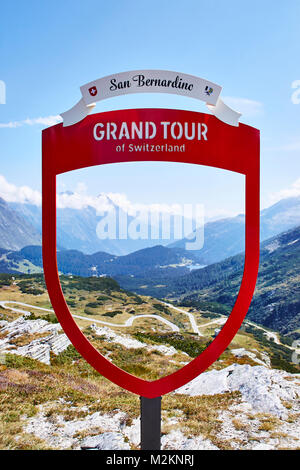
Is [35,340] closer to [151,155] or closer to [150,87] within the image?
A: [151,155]

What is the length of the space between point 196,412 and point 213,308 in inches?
6828

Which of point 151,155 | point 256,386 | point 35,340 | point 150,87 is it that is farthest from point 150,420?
point 35,340

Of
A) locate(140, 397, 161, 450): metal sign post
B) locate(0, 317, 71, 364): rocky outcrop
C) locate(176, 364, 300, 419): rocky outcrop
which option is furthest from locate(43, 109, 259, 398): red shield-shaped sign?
locate(0, 317, 71, 364): rocky outcrop

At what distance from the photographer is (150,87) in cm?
982

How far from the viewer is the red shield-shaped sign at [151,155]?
9.64 m

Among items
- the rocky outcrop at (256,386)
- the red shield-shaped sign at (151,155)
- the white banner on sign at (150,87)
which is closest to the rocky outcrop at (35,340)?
the rocky outcrop at (256,386)

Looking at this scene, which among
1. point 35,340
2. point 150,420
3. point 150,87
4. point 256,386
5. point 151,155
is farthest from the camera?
point 35,340

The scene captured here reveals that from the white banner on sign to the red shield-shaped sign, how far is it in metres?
0.34

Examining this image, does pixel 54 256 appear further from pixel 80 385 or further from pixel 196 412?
pixel 80 385

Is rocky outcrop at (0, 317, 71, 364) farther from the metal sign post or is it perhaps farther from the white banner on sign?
the white banner on sign

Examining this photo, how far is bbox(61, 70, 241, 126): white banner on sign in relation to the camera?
9750 millimetres

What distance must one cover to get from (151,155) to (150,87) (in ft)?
6.05

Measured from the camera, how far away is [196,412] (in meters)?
15.9
